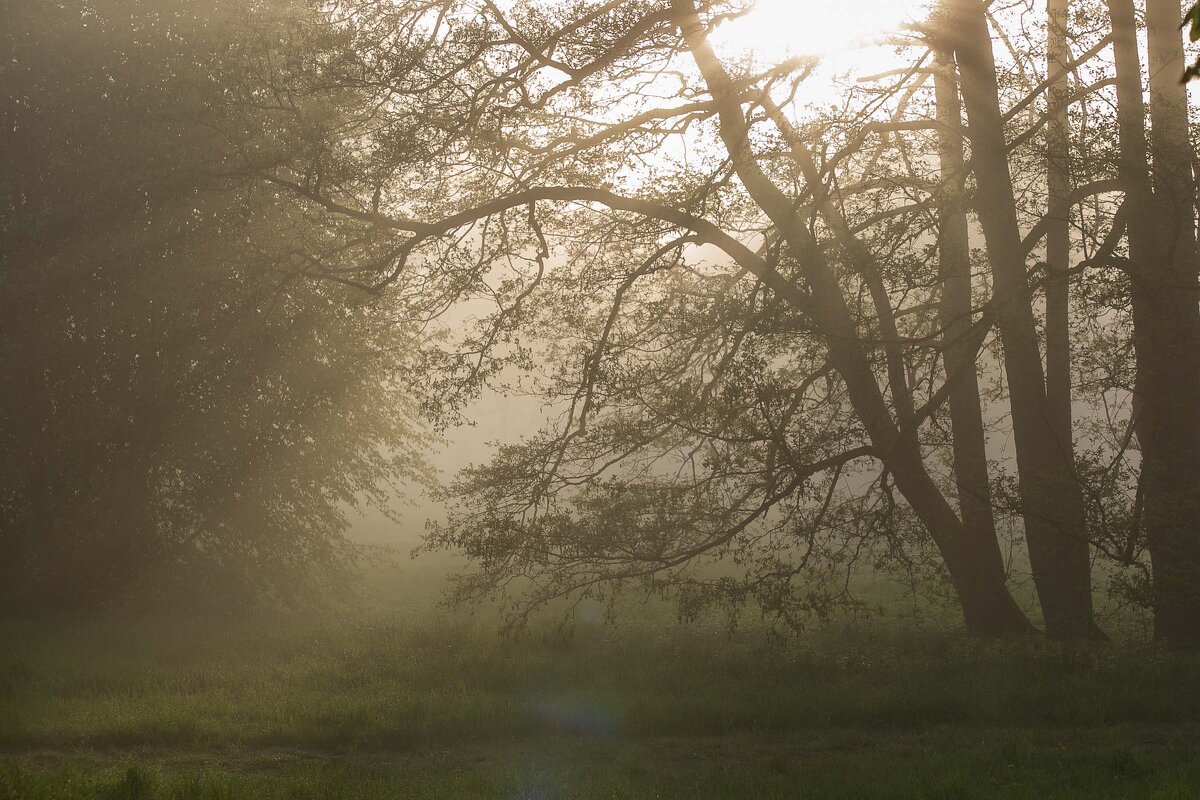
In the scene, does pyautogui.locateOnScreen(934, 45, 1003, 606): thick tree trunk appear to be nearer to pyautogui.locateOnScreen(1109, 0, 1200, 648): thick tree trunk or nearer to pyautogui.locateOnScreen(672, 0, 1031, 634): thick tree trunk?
pyautogui.locateOnScreen(672, 0, 1031, 634): thick tree trunk

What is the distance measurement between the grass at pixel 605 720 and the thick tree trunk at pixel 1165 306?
3.58ft

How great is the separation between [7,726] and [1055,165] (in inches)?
485

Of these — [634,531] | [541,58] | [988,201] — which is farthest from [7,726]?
[988,201]

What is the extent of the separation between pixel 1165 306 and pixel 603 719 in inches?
298

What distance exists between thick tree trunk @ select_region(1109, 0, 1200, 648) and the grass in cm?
109

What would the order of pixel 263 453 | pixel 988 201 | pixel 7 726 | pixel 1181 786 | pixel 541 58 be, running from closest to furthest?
pixel 1181 786, pixel 7 726, pixel 541 58, pixel 988 201, pixel 263 453

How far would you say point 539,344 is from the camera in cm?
1398

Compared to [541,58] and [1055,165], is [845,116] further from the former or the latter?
[541,58]

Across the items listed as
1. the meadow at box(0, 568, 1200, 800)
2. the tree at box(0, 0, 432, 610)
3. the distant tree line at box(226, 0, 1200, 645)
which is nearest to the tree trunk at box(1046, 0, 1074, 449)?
A: the distant tree line at box(226, 0, 1200, 645)

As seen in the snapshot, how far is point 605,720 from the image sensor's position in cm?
979

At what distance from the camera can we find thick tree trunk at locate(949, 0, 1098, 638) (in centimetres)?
1180

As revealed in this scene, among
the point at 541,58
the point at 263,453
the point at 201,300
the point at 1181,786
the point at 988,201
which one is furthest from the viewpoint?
the point at 263,453

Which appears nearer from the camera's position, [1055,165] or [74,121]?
[1055,165]

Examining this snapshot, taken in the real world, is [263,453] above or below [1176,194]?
below
